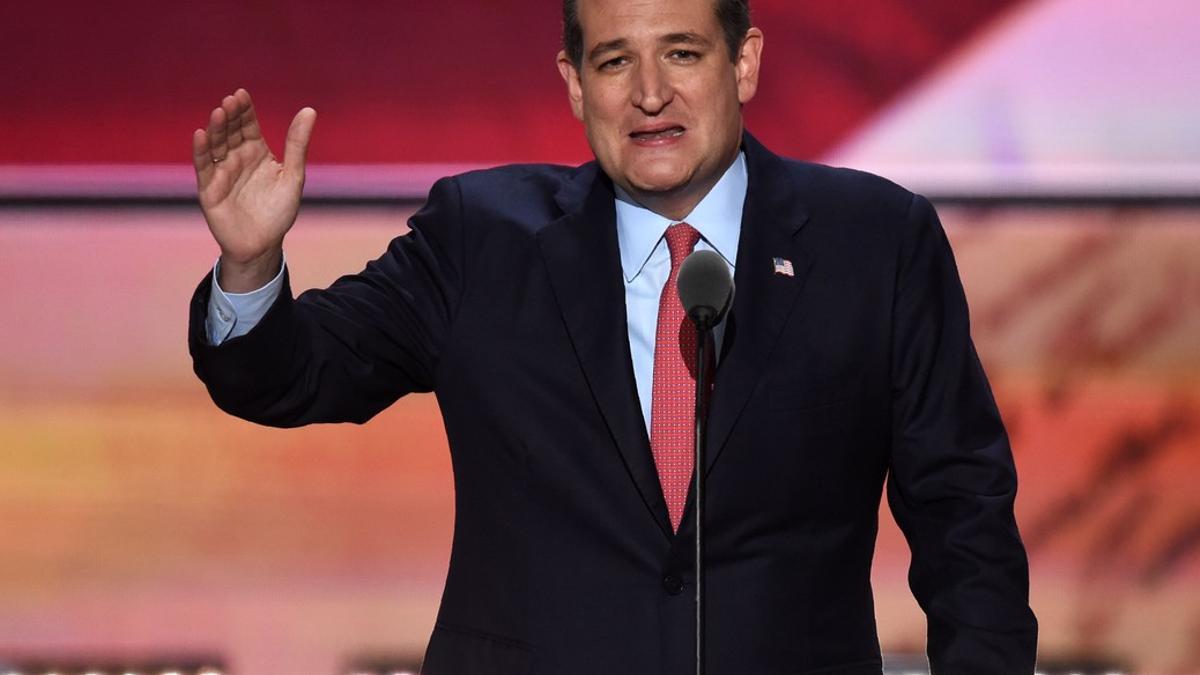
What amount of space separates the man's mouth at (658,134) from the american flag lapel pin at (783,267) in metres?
0.18

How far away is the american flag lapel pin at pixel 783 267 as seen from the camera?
1.74m

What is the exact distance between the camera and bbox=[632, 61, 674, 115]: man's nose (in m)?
1.73

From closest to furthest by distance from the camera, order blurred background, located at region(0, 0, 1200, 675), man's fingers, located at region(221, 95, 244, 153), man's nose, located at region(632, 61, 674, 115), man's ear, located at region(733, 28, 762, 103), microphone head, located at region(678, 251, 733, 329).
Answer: microphone head, located at region(678, 251, 733, 329) < man's fingers, located at region(221, 95, 244, 153) < man's nose, located at region(632, 61, 674, 115) < man's ear, located at region(733, 28, 762, 103) < blurred background, located at region(0, 0, 1200, 675)

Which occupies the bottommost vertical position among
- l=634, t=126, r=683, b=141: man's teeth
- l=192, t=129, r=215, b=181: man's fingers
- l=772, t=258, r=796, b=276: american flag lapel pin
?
l=772, t=258, r=796, b=276: american flag lapel pin

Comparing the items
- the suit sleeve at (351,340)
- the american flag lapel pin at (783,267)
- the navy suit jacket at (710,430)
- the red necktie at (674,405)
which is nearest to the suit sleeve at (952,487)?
the navy suit jacket at (710,430)

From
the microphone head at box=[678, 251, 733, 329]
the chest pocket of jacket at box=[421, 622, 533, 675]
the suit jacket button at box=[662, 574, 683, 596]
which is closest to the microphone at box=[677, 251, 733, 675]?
the microphone head at box=[678, 251, 733, 329]

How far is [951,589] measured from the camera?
1.69 m

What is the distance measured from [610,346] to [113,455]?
1.75 m

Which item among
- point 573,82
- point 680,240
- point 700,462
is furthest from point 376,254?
point 700,462

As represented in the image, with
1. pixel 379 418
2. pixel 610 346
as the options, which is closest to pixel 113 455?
pixel 379 418

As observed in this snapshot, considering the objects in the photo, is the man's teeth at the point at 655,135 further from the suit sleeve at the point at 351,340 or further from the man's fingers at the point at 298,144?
the man's fingers at the point at 298,144

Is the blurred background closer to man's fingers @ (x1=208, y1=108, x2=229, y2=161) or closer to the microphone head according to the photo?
man's fingers @ (x1=208, y1=108, x2=229, y2=161)

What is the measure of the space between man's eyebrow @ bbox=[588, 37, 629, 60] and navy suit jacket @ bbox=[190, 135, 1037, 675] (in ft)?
0.54

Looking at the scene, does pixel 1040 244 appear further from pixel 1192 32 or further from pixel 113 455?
pixel 113 455
